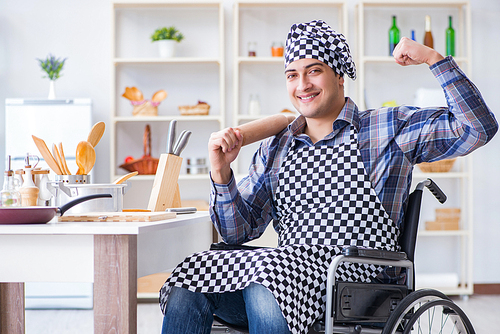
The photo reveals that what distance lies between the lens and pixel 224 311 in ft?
4.42

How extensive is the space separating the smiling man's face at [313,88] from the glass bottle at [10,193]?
2.74ft

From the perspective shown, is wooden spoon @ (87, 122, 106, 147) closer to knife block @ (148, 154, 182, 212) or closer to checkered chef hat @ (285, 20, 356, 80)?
knife block @ (148, 154, 182, 212)

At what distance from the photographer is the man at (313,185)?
47.8 inches

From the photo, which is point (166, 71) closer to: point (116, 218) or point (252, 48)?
point (252, 48)

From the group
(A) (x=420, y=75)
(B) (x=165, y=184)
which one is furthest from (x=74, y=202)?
(A) (x=420, y=75)

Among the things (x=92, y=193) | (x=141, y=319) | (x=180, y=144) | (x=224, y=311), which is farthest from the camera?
(x=141, y=319)

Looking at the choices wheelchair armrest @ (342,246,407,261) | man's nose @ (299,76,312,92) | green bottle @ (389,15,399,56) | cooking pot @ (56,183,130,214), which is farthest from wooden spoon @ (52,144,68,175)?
green bottle @ (389,15,399,56)

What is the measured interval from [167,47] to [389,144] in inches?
102

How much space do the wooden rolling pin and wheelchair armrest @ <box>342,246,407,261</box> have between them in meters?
0.42

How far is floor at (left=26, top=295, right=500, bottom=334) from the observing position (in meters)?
2.93

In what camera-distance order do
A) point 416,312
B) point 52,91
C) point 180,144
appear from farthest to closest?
point 52,91 < point 180,144 < point 416,312

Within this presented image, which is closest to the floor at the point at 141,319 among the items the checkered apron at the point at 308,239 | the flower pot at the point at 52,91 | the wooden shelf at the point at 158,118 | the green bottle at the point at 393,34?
the wooden shelf at the point at 158,118

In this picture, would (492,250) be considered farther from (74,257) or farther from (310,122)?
(74,257)

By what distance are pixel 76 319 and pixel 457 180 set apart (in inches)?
118
